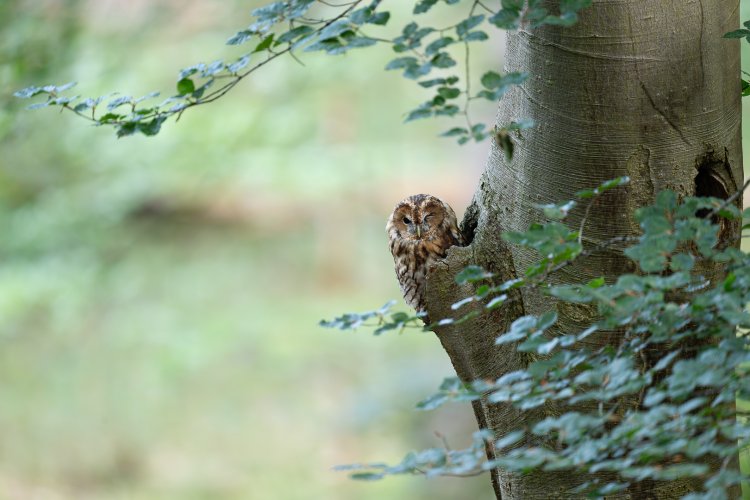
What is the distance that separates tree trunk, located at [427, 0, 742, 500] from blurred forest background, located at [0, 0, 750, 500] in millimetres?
2117

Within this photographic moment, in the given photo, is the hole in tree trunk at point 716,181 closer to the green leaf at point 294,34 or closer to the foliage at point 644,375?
the foliage at point 644,375

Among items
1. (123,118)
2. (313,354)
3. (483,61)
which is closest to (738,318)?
(123,118)

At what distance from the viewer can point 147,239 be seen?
727 centimetres

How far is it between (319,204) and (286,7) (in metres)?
8.47

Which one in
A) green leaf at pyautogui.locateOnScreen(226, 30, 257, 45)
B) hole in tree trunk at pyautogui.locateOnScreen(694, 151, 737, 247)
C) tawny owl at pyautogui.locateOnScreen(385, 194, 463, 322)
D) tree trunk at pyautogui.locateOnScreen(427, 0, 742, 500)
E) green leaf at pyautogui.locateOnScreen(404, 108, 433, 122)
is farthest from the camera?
tawny owl at pyautogui.locateOnScreen(385, 194, 463, 322)

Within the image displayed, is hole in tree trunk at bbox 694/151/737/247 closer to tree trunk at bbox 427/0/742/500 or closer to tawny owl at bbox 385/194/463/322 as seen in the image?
tree trunk at bbox 427/0/742/500

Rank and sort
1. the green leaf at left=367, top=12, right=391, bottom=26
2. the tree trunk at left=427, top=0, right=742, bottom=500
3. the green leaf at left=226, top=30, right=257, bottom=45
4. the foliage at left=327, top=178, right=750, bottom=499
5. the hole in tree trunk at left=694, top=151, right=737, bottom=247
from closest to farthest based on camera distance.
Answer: the foliage at left=327, top=178, right=750, bottom=499
the green leaf at left=367, top=12, right=391, bottom=26
the green leaf at left=226, top=30, right=257, bottom=45
the tree trunk at left=427, top=0, right=742, bottom=500
the hole in tree trunk at left=694, top=151, right=737, bottom=247

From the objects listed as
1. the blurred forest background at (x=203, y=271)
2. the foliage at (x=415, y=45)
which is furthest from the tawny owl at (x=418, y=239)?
the blurred forest background at (x=203, y=271)

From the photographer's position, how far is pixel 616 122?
1605 millimetres

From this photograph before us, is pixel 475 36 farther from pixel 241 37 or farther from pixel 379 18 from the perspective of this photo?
pixel 241 37

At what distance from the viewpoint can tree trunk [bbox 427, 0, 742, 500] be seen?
1585 mm

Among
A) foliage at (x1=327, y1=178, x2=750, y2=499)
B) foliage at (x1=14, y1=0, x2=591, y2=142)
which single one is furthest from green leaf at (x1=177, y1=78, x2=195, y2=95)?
foliage at (x1=327, y1=178, x2=750, y2=499)

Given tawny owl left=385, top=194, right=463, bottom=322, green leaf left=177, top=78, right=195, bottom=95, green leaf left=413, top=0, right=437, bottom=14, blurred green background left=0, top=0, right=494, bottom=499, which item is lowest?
green leaf left=413, top=0, right=437, bottom=14

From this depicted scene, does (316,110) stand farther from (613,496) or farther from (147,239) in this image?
(613,496)
